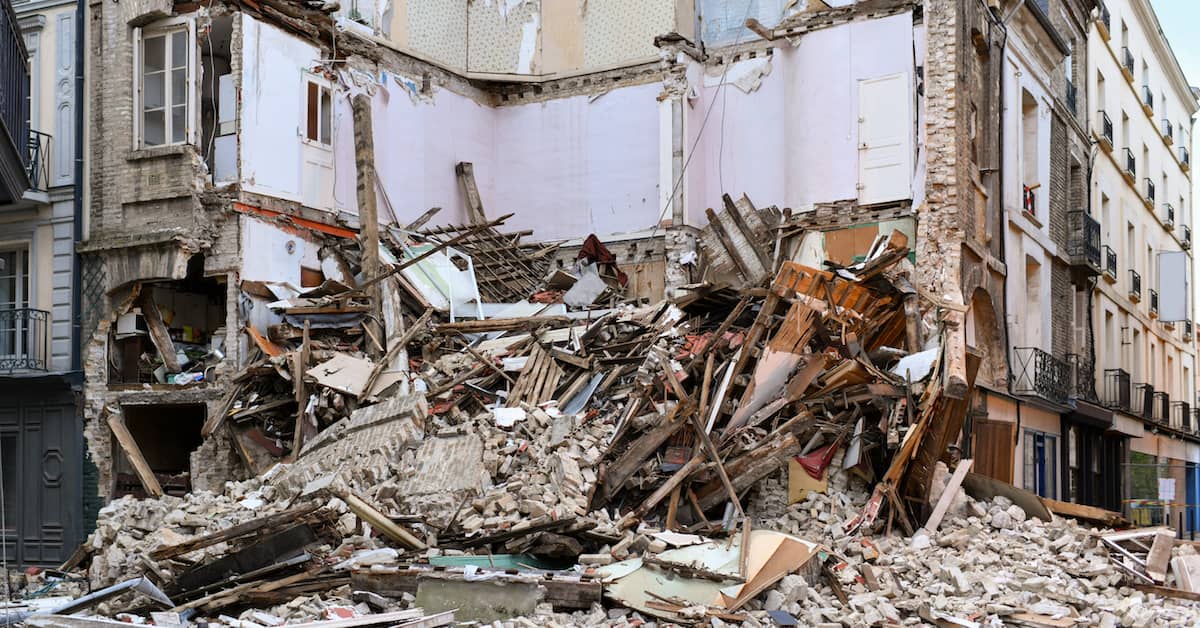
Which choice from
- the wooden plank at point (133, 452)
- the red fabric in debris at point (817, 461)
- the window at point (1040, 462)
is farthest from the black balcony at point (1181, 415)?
the wooden plank at point (133, 452)

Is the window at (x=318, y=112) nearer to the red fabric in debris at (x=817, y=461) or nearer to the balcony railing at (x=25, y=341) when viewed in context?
the balcony railing at (x=25, y=341)

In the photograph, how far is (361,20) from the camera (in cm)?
1900

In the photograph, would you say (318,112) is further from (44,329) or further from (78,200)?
(44,329)

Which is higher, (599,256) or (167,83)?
(167,83)

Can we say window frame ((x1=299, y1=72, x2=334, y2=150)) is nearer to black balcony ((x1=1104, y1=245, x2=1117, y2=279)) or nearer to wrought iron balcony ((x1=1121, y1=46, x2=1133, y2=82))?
black balcony ((x1=1104, y1=245, x2=1117, y2=279))

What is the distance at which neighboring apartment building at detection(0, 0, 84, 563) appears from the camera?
1659 cm

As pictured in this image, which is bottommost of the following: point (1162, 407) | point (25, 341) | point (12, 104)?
point (1162, 407)

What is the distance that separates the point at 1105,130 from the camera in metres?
25.5

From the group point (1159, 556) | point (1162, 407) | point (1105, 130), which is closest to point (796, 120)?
point (1159, 556)

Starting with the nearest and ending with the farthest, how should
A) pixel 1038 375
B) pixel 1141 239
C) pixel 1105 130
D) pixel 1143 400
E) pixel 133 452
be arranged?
pixel 133 452
pixel 1038 375
pixel 1105 130
pixel 1143 400
pixel 1141 239

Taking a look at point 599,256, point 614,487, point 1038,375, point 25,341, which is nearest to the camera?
point 614,487

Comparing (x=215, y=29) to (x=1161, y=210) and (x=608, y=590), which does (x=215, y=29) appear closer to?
(x=608, y=590)

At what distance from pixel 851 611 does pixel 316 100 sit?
35.9 feet

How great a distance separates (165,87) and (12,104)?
8.67 feet
